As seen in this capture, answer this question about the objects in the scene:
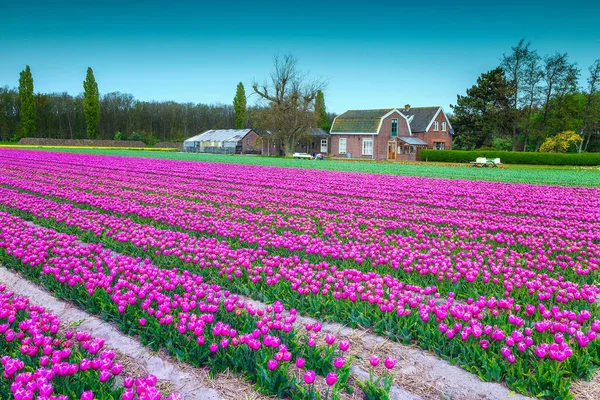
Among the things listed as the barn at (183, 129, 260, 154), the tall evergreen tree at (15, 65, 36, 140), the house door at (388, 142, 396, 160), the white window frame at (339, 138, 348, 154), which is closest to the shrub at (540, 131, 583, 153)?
the house door at (388, 142, 396, 160)

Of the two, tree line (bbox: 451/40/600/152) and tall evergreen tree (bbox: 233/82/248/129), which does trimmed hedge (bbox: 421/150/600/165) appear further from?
tall evergreen tree (bbox: 233/82/248/129)

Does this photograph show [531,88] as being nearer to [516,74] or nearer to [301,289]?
[516,74]

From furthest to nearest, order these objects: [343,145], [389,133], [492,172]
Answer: [343,145] < [389,133] < [492,172]

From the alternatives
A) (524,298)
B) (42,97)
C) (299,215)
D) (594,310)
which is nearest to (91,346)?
(524,298)

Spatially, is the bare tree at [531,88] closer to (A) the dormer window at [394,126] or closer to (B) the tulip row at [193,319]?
(A) the dormer window at [394,126]

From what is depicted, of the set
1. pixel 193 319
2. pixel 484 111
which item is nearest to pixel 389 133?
pixel 484 111

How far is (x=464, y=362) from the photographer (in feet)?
11.6

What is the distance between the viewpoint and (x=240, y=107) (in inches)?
3292

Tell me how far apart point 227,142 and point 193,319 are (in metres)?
65.4

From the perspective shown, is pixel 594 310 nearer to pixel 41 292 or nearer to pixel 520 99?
pixel 41 292

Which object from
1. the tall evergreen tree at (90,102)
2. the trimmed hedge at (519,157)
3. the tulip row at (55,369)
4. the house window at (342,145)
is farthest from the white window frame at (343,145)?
the tulip row at (55,369)

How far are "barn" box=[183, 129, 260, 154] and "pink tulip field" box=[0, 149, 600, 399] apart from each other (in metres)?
56.3

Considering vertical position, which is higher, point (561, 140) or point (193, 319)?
point (561, 140)

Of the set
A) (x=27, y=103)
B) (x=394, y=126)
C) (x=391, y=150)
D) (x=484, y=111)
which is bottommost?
(x=391, y=150)
